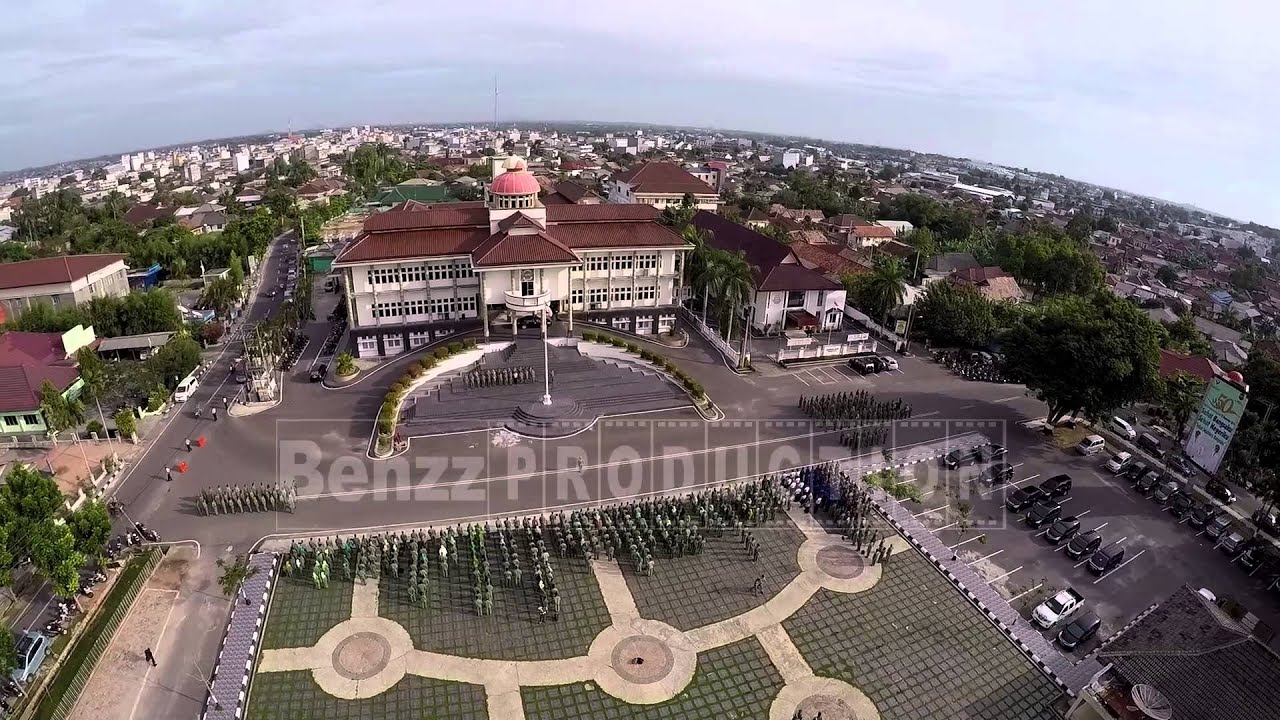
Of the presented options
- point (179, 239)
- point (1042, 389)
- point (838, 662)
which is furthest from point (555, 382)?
point (179, 239)

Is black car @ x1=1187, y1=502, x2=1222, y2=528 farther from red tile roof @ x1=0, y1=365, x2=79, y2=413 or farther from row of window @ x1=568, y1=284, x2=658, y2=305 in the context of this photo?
red tile roof @ x1=0, y1=365, x2=79, y2=413

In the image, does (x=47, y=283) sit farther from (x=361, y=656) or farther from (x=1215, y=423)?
(x=1215, y=423)

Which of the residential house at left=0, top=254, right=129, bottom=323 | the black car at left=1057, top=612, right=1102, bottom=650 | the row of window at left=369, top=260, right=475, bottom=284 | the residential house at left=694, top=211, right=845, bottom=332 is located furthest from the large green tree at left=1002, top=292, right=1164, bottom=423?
the residential house at left=0, top=254, right=129, bottom=323

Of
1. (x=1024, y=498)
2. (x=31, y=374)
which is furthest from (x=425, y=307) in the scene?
(x=1024, y=498)

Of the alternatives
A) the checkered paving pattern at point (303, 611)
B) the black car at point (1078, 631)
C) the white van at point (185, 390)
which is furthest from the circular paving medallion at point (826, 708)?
the white van at point (185, 390)

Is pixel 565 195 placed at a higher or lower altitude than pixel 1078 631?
higher
